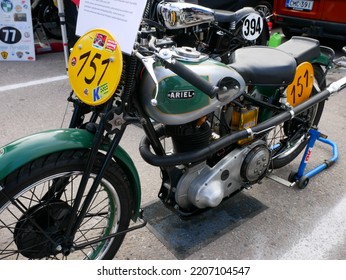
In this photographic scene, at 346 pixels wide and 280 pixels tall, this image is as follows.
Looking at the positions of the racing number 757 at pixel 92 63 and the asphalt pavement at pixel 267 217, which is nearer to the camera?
the racing number 757 at pixel 92 63

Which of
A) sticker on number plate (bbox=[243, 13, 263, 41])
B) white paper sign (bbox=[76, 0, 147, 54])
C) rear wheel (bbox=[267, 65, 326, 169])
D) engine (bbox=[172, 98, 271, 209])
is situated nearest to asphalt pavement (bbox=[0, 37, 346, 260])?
rear wheel (bbox=[267, 65, 326, 169])

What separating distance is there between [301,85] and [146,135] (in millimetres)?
1283

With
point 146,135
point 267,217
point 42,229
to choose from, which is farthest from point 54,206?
point 267,217

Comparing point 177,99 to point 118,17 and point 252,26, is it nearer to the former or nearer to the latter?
point 118,17

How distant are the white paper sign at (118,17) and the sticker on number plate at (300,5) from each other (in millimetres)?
5310

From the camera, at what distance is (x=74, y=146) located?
5.75ft

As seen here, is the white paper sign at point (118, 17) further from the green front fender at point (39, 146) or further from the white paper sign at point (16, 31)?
the white paper sign at point (16, 31)

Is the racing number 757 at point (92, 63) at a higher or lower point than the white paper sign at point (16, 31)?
higher

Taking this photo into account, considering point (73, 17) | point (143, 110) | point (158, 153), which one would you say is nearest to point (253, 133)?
point (158, 153)

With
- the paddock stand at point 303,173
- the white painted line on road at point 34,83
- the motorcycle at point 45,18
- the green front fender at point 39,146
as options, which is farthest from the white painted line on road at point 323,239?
the motorcycle at point 45,18

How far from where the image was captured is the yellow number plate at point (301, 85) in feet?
8.79

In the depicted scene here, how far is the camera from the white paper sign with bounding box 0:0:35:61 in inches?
223
